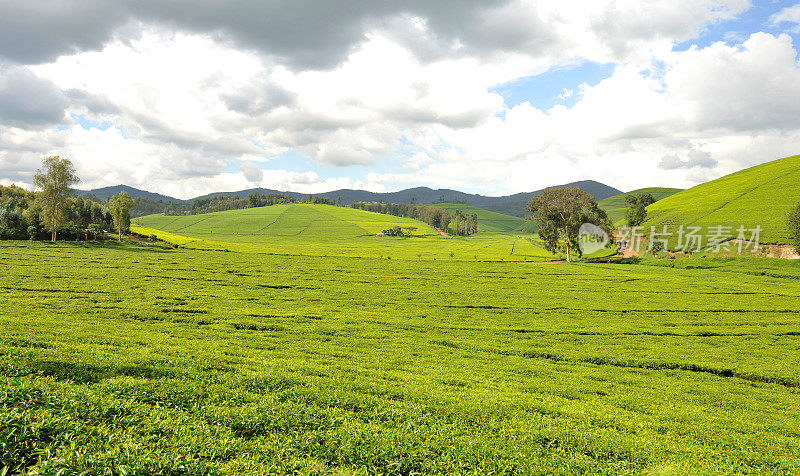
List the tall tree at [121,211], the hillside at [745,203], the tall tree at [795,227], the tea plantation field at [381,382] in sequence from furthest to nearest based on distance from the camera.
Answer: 1. the tall tree at [121,211]
2. the hillside at [745,203]
3. the tall tree at [795,227]
4. the tea plantation field at [381,382]

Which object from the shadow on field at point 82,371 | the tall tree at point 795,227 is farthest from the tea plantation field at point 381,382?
the tall tree at point 795,227

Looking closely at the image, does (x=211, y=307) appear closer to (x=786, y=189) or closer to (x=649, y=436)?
(x=649, y=436)

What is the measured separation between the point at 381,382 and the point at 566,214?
95.2 meters

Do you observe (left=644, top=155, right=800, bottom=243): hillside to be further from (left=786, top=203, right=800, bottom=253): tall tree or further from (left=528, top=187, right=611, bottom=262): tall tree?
(left=528, top=187, right=611, bottom=262): tall tree

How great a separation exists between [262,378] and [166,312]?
2259cm

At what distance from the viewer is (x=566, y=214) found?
9838 centimetres

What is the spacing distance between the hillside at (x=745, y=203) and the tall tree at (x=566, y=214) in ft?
119

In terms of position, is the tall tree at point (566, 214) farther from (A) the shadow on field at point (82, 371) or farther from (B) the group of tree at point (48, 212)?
(B) the group of tree at point (48, 212)

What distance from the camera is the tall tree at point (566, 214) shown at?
96.4 meters

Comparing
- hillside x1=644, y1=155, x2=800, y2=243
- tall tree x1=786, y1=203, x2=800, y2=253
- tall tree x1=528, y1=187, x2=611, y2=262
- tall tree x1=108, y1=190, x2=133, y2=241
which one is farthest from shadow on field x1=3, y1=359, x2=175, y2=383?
hillside x1=644, y1=155, x2=800, y2=243

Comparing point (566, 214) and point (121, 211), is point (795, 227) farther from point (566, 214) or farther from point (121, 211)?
point (121, 211)

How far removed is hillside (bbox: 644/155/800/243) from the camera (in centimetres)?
9781

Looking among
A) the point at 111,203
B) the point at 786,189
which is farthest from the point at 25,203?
the point at 786,189

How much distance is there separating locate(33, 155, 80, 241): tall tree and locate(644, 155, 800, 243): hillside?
Answer: 179 meters
